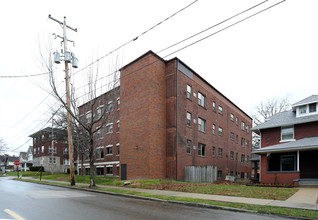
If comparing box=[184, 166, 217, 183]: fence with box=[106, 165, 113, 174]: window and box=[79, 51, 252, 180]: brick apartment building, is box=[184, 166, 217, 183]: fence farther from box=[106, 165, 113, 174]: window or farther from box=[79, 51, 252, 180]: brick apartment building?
box=[106, 165, 113, 174]: window

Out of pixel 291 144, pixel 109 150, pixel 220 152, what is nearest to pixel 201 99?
pixel 220 152

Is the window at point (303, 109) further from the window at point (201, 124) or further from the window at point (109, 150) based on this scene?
the window at point (109, 150)

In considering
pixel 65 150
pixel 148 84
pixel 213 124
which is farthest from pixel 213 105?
pixel 65 150

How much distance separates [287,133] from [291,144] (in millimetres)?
3306

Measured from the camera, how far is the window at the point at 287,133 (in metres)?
22.8

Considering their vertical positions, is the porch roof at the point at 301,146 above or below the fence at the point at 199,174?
above

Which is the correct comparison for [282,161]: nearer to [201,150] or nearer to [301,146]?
[301,146]

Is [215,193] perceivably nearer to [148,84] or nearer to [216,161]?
[148,84]

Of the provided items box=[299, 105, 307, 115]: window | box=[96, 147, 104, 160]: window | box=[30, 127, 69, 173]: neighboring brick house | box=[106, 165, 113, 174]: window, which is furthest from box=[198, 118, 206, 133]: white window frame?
box=[30, 127, 69, 173]: neighboring brick house

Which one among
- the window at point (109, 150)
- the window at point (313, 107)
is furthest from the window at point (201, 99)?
the window at point (109, 150)

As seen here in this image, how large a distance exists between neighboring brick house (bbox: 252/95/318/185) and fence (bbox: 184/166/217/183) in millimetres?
4971

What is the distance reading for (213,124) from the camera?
3269cm

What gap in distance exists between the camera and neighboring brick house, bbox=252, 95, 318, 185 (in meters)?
19.8

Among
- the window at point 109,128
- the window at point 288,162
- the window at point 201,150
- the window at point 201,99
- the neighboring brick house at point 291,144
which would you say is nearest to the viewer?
the neighboring brick house at point 291,144
